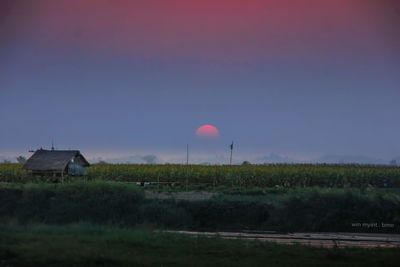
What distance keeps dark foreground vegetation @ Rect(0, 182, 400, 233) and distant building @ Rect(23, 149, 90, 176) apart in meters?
6.90

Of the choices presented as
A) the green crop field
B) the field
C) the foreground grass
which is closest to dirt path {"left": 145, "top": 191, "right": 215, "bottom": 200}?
the field

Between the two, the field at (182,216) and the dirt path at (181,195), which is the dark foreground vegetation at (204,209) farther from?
the dirt path at (181,195)

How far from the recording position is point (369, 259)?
1368 centimetres

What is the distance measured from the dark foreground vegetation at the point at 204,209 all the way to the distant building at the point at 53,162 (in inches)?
272

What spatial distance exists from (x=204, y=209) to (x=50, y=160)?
1678 cm

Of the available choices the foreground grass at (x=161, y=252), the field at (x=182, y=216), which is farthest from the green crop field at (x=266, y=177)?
the foreground grass at (x=161, y=252)

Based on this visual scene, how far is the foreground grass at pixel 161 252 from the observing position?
1323cm

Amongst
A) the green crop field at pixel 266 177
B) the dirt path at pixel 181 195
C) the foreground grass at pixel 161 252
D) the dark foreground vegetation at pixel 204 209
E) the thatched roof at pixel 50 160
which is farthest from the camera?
the green crop field at pixel 266 177

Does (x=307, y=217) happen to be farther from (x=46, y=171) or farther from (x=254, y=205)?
(x=46, y=171)

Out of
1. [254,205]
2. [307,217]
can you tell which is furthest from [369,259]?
[254,205]

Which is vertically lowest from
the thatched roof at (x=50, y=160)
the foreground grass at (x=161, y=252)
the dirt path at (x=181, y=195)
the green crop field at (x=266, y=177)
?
the foreground grass at (x=161, y=252)

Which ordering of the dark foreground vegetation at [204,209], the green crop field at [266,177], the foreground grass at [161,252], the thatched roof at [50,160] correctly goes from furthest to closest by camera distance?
the green crop field at [266,177], the thatched roof at [50,160], the dark foreground vegetation at [204,209], the foreground grass at [161,252]

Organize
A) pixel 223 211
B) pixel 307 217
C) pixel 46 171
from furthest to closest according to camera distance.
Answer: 1. pixel 46 171
2. pixel 223 211
3. pixel 307 217

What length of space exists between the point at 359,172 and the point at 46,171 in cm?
2842
